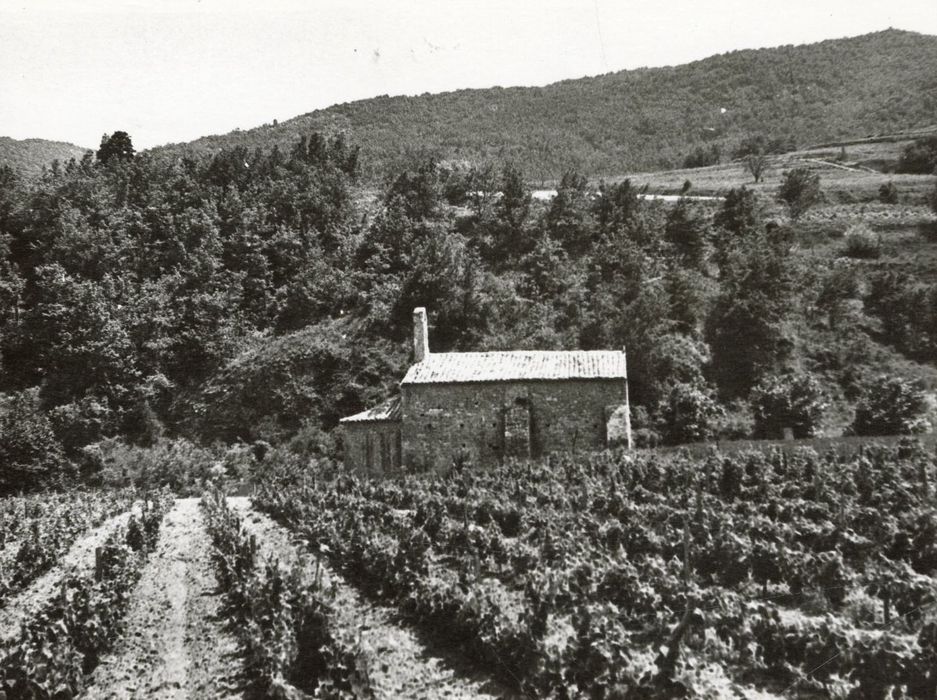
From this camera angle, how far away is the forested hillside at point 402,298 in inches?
1521

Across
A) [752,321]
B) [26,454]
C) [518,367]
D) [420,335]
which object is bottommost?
[26,454]

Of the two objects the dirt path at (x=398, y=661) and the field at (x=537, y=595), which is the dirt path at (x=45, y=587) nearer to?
the field at (x=537, y=595)

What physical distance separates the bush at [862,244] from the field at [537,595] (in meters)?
30.7

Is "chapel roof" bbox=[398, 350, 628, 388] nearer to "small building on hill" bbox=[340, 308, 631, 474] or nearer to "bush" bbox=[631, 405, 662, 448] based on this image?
"small building on hill" bbox=[340, 308, 631, 474]

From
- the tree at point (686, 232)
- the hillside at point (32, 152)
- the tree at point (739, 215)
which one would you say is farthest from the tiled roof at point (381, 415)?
the hillside at point (32, 152)

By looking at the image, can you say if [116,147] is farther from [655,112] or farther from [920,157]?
[655,112]

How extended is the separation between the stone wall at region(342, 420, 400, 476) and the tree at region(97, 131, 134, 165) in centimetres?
4671

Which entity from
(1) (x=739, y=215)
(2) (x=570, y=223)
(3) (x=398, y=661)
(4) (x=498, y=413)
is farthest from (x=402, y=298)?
(3) (x=398, y=661)

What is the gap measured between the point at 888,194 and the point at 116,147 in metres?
65.0

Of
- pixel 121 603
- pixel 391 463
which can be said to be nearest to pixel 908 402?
pixel 391 463

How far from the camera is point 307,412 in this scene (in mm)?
42594

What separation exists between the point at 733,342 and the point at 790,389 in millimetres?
8561

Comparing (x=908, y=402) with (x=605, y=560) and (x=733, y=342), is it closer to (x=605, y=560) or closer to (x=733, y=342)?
(x=733, y=342)

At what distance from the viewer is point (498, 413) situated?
3161cm
